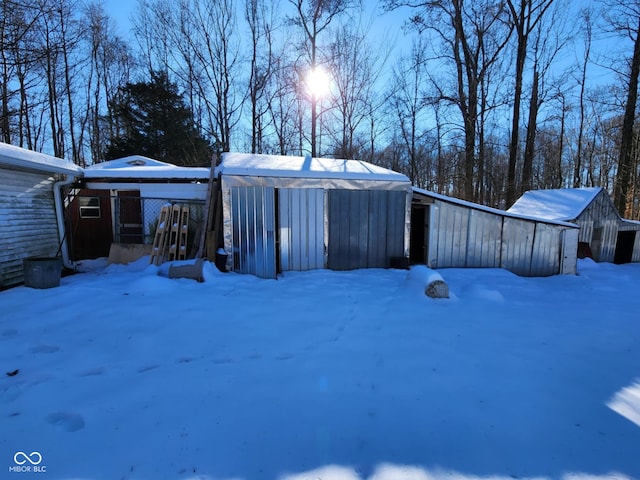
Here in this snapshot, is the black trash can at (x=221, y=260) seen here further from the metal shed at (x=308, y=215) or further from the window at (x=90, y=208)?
the window at (x=90, y=208)

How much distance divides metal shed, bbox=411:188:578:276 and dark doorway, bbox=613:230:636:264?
5634 millimetres

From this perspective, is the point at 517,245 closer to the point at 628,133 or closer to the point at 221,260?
the point at 221,260

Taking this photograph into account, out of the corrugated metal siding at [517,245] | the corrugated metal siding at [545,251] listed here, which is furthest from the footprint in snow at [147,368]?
the corrugated metal siding at [545,251]

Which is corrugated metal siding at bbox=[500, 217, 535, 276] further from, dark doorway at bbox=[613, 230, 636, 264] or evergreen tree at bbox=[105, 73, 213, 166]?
evergreen tree at bbox=[105, 73, 213, 166]

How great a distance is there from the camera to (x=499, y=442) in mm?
1979

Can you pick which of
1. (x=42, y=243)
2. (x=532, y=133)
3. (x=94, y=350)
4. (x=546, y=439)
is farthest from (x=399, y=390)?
(x=532, y=133)

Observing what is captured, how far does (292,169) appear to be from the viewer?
Result: 21.6 feet

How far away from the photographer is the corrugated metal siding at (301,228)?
656cm

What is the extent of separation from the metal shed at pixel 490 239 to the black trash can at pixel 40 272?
7.70 m

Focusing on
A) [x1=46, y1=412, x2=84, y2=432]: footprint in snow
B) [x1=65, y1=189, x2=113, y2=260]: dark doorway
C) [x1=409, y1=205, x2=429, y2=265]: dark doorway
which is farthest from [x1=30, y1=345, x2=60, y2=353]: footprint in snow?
[x1=409, y1=205, x2=429, y2=265]: dark doorway

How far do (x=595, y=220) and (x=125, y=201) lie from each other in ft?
51.0

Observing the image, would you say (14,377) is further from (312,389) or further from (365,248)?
(365,248)

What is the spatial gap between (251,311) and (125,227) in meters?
6.28

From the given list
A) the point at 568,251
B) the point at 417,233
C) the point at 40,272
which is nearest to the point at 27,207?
the point at 40,272
